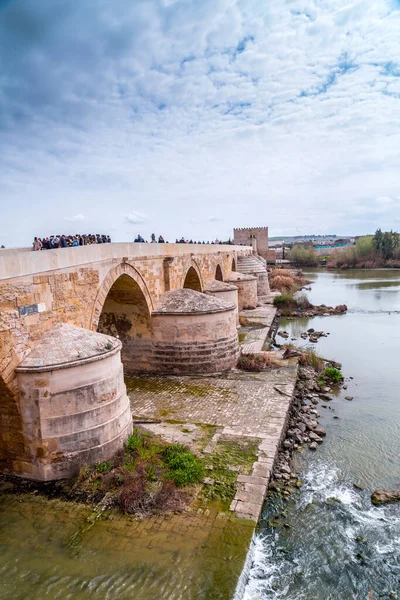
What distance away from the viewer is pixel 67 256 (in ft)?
22.7

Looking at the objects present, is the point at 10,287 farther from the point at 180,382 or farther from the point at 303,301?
the point at 303,301

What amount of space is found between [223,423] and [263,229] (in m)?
38.0

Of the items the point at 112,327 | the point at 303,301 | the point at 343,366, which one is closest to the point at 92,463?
the point at 112,327

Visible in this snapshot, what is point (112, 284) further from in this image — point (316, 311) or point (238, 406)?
point (316, 311)

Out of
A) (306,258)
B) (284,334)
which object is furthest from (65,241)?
(306,258)

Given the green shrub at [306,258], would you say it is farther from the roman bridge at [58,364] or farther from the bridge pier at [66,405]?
the bridge pier at [66,405]

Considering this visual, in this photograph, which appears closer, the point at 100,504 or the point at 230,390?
the point at 100,504

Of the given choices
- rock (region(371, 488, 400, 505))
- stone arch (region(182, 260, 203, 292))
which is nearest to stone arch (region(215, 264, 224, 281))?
stone arch (region(182, 260, 203, 292))

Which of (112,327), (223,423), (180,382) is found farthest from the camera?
(112,327)

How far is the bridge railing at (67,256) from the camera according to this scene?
5.59 metres

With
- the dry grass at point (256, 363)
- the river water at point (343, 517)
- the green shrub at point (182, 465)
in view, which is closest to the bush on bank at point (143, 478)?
the green shrub at point (182, 465)

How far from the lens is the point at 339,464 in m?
7.18

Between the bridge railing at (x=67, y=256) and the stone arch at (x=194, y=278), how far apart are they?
3218 millimetres

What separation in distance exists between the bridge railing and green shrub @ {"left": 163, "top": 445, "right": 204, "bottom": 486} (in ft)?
11.6
